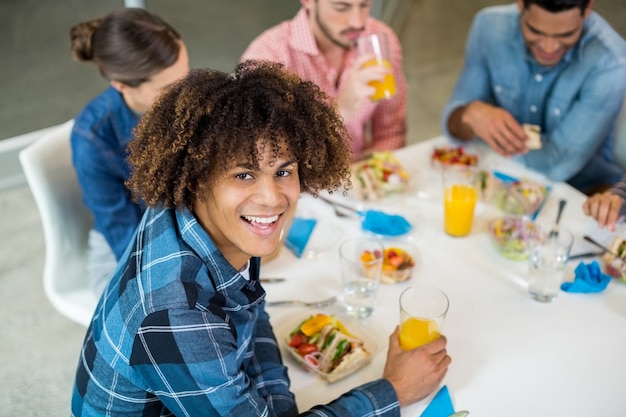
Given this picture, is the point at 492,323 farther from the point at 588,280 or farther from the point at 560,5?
the point at 560,5

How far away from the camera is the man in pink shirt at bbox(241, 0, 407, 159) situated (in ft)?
6.98

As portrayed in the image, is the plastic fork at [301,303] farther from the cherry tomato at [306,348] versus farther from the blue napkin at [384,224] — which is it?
the blue napkin at [384,224]

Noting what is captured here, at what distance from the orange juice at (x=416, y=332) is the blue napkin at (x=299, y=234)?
402 mm

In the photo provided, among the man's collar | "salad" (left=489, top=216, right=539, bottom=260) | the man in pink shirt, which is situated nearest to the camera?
"salad" (left=489, top=216, right=539, bottom=260)

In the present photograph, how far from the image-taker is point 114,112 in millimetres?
1923

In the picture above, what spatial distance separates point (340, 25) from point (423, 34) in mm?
2637

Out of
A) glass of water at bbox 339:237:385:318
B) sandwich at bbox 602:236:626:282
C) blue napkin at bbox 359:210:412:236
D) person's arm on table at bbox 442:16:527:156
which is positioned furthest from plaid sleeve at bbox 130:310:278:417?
person's arm on table at bbox 442:16:527:156

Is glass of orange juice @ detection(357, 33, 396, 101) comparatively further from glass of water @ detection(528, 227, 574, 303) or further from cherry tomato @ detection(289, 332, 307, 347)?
cherry tomato @ detection(289, 332, 307, 347)

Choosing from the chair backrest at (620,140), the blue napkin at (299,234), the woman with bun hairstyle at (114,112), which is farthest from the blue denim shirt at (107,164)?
the chair backrest at (620,140)

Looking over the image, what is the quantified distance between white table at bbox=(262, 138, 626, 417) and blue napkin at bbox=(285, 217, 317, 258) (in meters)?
0.02

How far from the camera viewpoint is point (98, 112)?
6.27 ft

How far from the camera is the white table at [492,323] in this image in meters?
1.36

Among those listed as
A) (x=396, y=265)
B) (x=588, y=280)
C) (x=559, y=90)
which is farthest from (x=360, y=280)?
A: (x=559, y=90)

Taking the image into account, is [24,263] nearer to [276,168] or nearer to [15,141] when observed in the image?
[15,141]
